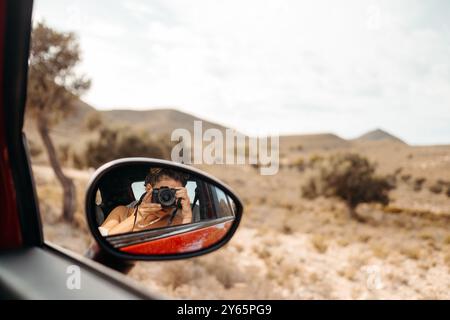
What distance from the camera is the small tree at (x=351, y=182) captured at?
13.8 m

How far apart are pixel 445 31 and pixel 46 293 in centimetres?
358

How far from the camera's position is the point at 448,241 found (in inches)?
293

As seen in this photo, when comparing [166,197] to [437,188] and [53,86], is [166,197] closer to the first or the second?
[437,188]

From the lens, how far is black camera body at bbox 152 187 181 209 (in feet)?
4.49

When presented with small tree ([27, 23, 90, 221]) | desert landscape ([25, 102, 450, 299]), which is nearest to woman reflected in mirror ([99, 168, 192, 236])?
desert landscape ([25, 102, 450, 299])

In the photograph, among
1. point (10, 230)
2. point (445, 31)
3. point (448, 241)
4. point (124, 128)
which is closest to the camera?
point (10, 230)

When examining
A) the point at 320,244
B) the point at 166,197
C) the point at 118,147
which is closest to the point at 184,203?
the point at 166,197

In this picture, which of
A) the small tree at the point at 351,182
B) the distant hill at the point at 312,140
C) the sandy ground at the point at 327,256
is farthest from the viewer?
the distant hill at the point at 312,140

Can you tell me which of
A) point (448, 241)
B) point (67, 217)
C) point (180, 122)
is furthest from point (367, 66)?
point (180, 122)

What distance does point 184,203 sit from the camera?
1456 mm

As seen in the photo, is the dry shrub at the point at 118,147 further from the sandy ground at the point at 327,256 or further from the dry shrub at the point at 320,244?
the dry shrub at the point at 320,244

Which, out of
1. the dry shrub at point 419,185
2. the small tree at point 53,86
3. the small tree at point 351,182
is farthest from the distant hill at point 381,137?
the small tree at point 53,86
